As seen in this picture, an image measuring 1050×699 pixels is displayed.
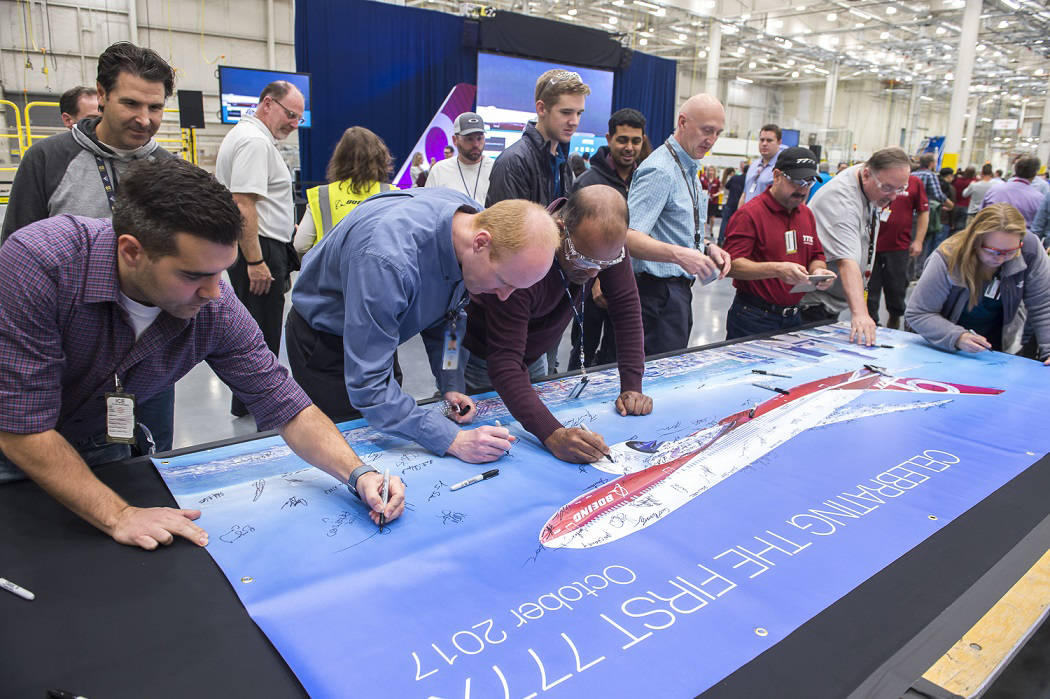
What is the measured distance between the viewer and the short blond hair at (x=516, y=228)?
1324mm

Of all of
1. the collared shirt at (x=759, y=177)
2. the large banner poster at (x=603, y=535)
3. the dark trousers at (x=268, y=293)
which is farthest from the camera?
the collared shirt at (x=759, y=177)

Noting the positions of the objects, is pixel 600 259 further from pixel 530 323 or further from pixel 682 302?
pixel 682 302

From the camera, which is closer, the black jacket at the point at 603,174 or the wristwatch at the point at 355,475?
the wristwatch at the point at 355,475

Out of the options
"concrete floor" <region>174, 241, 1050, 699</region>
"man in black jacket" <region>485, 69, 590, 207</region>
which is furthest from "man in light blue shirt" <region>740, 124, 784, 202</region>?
"man in black jacket" <region>485, 69, 590, 207</region>

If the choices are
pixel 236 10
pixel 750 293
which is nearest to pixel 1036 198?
pixel 750 293

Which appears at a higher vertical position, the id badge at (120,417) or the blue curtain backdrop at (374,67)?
the blue curtain backdrop at (374,67)

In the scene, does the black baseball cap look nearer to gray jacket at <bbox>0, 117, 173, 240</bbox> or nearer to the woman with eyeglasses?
the woman with eyeglasses

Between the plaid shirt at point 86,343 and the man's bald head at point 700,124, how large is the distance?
1.70m

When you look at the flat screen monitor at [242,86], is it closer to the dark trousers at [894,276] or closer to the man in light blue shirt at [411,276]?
the dark trousers at [894,276]

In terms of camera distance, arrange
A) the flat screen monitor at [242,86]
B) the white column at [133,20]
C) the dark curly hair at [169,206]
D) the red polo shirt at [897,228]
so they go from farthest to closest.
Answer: the white column at [133,20] → the flat screen monitor at [242,86] → the red polo shirt at [897,228] → the dark curly hair at [169,206]

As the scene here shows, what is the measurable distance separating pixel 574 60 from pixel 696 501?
30.4 ft

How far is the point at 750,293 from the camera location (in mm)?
2725

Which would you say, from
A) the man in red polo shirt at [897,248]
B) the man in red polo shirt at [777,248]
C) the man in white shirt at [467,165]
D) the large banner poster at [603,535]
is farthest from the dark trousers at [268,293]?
the man in red polo shirt at [897,248]
